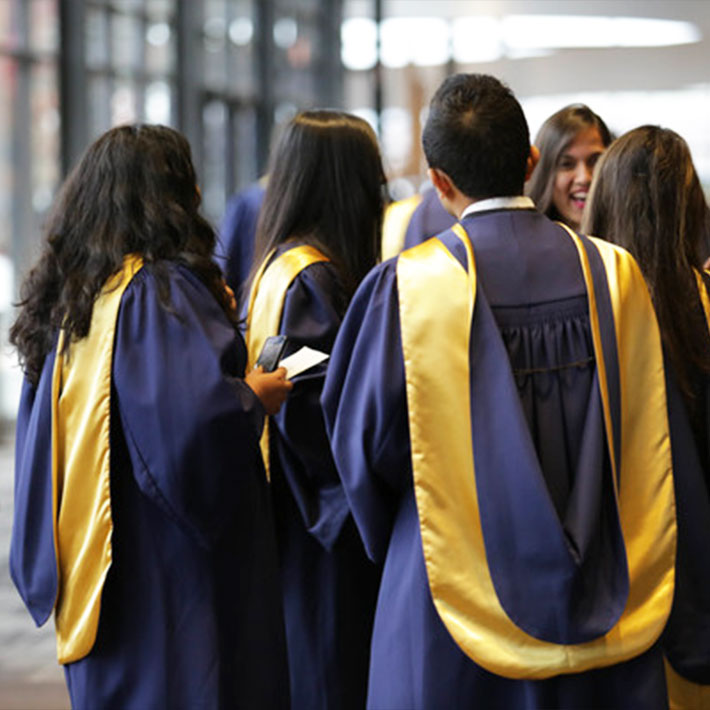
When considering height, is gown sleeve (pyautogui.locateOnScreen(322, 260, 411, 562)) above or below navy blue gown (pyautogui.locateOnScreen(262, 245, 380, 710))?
above

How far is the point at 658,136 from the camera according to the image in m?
2.78

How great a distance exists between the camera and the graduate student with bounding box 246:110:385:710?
10.6 feet

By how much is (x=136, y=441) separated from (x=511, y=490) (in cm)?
82

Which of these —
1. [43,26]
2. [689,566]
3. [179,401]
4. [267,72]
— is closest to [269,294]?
[179,401]

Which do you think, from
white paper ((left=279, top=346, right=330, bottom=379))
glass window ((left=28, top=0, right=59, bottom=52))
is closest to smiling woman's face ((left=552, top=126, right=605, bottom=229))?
white paper ((left=279, top=346, right=330, bottom=379))

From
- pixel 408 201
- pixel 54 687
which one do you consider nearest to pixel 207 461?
pixel 54 687

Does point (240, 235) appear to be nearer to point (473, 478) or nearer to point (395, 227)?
point (395, 227)

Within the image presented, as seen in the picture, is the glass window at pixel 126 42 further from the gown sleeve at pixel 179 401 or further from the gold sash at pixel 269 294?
the gown sleeve at pixel 179 401

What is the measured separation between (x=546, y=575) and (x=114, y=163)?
121cm

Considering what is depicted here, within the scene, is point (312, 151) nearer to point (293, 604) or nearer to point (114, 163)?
point (114, 163)

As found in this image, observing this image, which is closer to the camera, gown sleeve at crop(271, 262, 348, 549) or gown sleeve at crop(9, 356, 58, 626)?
gown sleeve at crop(9, 356, 58, 626)

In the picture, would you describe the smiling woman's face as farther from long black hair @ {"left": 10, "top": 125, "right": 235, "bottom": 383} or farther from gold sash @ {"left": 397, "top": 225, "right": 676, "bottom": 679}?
gold sash @ {"left": 397, "top": 225, "right": 676, "bottom": 679}

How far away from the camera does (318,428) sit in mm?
3203

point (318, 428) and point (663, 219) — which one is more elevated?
point (663, 219)
